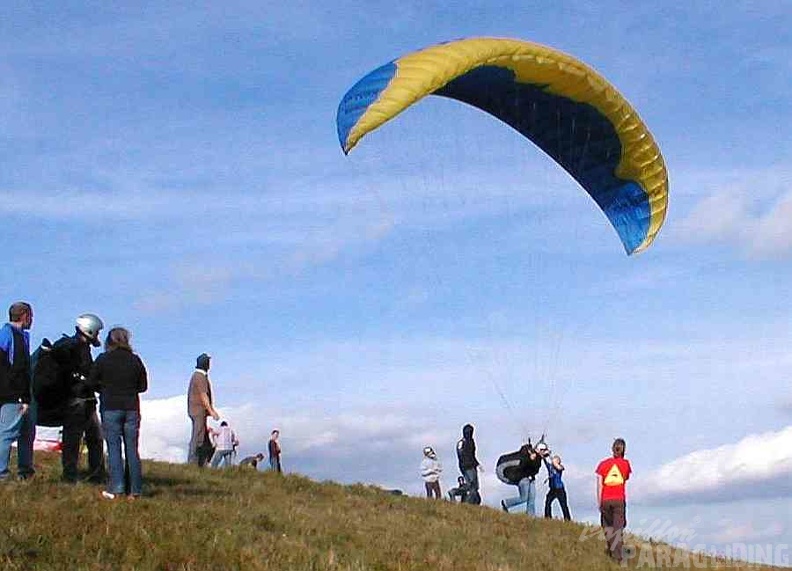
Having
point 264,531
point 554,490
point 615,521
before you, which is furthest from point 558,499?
point 264,531

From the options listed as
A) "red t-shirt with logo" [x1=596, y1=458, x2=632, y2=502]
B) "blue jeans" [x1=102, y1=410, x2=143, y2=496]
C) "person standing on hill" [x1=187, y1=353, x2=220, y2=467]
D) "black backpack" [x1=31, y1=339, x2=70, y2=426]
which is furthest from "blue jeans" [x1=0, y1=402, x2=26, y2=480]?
"red t-shirt with logo" [x1=596, y1=458, x2=632, y2=502]

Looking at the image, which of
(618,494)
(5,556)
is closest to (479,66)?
(618,494)

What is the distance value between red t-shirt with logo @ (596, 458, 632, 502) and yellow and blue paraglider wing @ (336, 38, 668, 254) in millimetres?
4682

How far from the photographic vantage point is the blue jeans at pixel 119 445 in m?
11.6

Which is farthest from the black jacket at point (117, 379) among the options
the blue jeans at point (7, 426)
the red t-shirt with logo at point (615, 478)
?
the red t-shirt with logo at point (615, 478)

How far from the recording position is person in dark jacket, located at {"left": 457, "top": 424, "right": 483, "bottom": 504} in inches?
786

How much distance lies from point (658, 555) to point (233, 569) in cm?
798

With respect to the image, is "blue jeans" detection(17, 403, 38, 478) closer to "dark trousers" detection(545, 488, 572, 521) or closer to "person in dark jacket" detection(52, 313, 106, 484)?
"person in dark jacket" detection(52, 313, 106, 484)

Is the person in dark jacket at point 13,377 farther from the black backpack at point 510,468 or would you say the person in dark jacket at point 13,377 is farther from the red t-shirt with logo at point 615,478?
the black backpack at point 510,468

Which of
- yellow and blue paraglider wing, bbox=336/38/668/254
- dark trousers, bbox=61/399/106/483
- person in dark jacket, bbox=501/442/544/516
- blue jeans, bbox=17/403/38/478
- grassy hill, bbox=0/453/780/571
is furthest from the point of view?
person in dark jacket, bbox=501/442/544/516

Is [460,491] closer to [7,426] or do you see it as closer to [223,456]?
[223,456]

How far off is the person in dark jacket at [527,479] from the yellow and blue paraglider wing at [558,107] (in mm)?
3681

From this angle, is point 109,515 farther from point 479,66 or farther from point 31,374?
point 479,66

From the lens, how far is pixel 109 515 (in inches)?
413
